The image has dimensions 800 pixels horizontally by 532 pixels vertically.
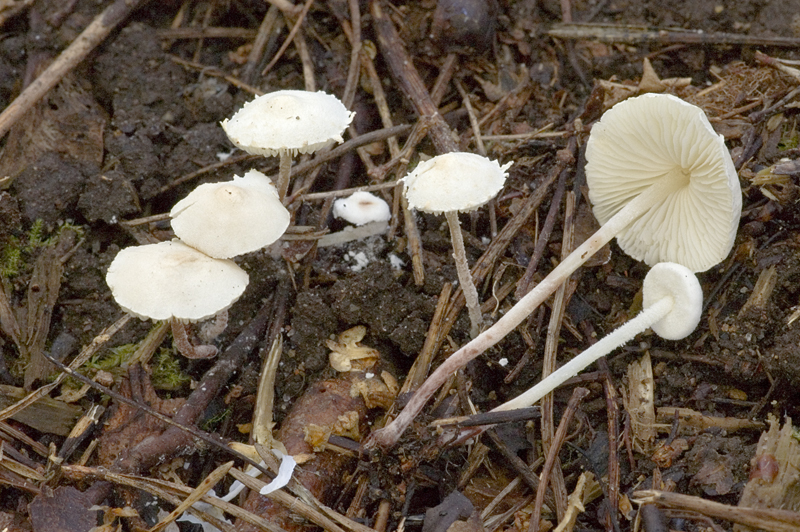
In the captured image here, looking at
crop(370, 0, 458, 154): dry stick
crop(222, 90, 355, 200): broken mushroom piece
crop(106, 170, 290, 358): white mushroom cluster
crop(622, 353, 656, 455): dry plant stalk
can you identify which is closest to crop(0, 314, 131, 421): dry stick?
crop(106, 170, 290, 358): white mushroom cluster

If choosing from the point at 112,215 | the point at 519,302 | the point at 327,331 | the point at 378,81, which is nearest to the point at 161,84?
the point at 112,215

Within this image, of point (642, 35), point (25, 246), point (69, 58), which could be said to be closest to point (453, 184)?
point (642, 35)

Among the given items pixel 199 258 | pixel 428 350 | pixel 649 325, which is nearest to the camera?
pixel 199 258

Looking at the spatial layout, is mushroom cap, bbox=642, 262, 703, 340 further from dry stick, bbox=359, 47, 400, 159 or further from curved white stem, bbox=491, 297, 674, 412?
dry stick, bbox=359, 47, 400, 159

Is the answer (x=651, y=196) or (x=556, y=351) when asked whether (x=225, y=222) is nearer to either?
(x=556, y=351)

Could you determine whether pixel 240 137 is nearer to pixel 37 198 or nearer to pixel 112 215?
pixel 112 215

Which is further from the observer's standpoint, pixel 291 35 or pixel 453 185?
pixel 291 35
